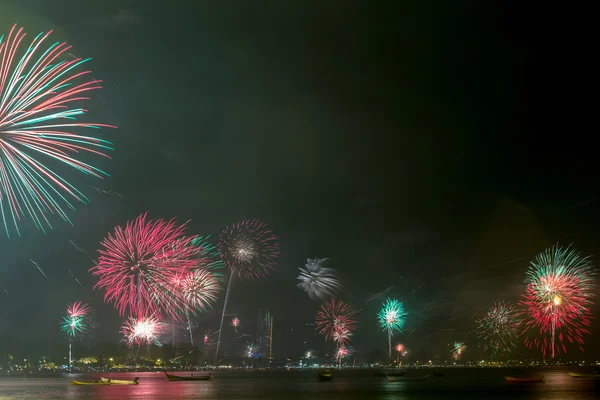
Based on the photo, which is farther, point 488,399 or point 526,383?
point 526,383

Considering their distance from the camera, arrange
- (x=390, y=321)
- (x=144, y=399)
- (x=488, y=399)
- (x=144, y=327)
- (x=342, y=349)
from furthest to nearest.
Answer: (x=342, y=349) < (x=390, y=321) < (x=144, y=327) < (x=488, y=399) < (x=144, y=399)

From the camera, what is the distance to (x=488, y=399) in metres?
113

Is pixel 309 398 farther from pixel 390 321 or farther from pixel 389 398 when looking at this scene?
pixel 390 321

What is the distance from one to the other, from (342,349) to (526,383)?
57309 mm

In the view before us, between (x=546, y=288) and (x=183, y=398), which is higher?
(x=546, y=288)

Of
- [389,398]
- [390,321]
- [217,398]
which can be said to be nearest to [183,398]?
[217,398]

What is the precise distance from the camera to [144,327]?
398 feet

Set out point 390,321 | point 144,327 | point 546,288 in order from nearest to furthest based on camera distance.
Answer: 1. point 546,288
2. point 144,327
3. point 390,321

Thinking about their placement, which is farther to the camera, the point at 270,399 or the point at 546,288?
the point at 270,399

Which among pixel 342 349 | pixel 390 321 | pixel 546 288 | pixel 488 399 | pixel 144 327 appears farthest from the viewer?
pixel 342 349

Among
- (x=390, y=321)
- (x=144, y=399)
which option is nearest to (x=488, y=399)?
(x=390, y=321)

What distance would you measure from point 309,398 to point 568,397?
4818cm

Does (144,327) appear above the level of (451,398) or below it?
above

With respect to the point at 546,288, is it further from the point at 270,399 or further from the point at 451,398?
the point at 270,399
